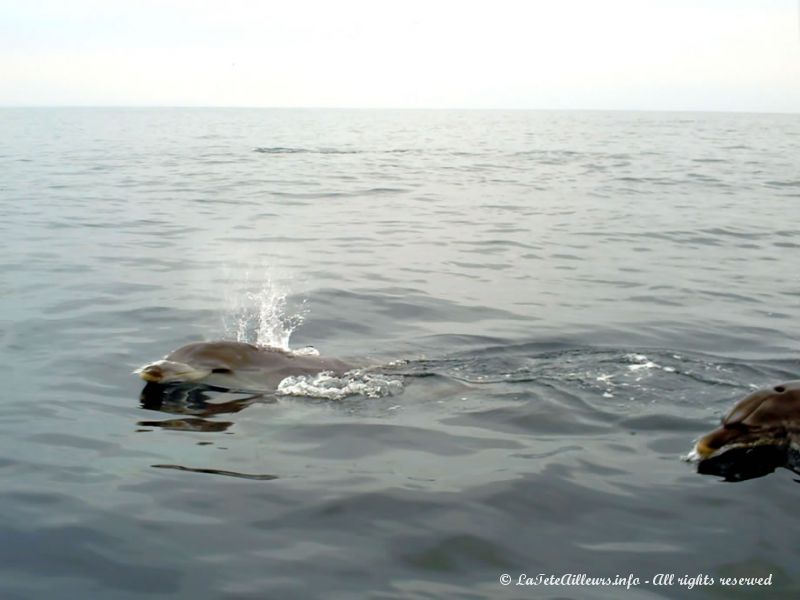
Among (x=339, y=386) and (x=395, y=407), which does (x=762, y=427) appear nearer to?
(x=395, y=407)

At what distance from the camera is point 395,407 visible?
8875mm

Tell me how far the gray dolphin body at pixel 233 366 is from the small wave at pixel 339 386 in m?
0.12

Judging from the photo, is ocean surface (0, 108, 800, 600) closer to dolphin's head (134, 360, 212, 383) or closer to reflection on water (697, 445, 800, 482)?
reflection on water (697, 445, 800, 482)

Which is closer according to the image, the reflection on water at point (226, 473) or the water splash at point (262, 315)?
the reflection on water at point (226, 473)

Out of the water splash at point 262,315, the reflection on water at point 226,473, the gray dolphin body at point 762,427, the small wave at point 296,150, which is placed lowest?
the reflection on water at point 226,473

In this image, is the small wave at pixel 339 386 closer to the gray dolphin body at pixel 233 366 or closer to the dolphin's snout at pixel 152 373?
the gray dolphin body at pixel 233 366

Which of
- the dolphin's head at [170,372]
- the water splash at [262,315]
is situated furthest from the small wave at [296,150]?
the dolphin's head at [170,372]

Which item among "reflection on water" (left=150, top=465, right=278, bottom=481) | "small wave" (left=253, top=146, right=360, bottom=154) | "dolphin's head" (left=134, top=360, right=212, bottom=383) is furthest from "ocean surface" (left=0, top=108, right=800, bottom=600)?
"small wave" (left=253, top=146, right=360, bottom=154)

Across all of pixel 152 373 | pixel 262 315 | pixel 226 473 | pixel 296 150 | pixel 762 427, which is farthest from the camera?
pixel 296 150

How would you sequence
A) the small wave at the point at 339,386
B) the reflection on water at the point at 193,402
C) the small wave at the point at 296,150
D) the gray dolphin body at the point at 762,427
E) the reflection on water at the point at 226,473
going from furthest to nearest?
the small wave at the point at 296,150 → the small wave at the point at 339,386 → the reflection on water at the point at 193,402 → the gray dolphin body at the point at 762,427 → the reflection on water at the point at 226,473

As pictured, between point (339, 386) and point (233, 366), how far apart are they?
1069 millimetres

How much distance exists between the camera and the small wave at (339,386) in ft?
30.0

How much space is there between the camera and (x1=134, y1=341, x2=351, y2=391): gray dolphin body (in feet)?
30.5

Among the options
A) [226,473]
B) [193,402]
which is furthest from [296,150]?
[226,473]
